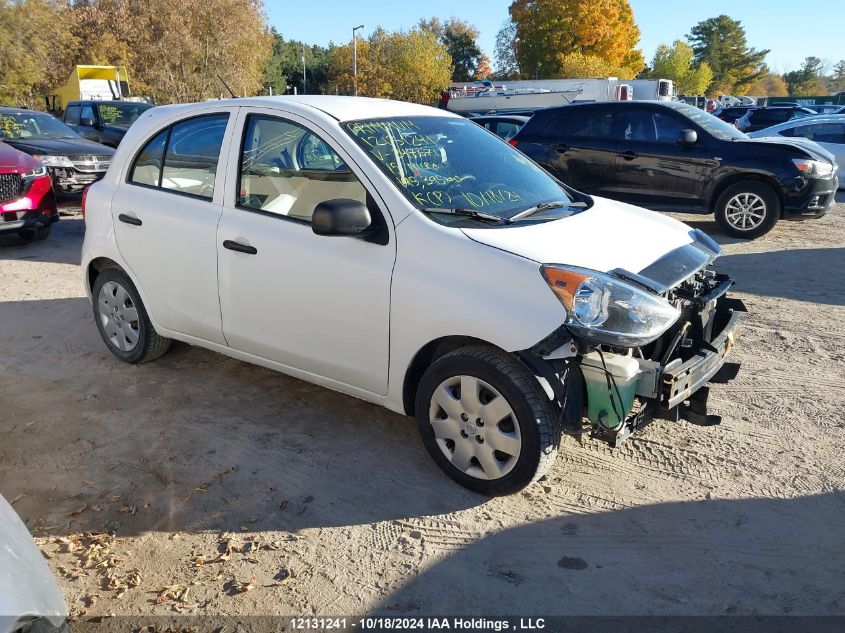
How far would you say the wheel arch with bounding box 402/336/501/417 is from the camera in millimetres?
3363

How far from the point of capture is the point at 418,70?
52.8 meters

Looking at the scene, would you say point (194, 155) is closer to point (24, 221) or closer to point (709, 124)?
point (24, 221)

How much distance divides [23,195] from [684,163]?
28.3ft

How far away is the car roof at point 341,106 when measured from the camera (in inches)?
156

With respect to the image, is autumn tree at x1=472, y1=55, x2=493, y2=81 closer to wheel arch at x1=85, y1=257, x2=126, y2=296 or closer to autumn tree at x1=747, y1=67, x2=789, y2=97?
autumn tree at x1=747, y1=67, x2=789, y2=97

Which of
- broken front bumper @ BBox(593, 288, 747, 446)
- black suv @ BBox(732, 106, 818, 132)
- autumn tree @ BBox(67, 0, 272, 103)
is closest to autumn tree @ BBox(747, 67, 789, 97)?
autumn tree @ BBox(67, 0, 272, 103)

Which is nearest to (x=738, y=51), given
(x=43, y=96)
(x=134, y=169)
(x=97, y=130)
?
(x=43, y=96)

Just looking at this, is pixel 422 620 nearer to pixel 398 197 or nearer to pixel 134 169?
pixel 398 197

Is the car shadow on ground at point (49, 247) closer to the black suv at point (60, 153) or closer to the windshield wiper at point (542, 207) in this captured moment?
the black suv at point (60, 153)

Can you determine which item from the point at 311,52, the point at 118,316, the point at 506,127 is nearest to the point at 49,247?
the point at 118,316

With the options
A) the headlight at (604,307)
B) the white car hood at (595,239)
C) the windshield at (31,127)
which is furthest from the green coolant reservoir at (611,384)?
the windshield at (31,127)

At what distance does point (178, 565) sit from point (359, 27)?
52573 millimetres

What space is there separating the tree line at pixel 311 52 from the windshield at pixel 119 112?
2076 cm

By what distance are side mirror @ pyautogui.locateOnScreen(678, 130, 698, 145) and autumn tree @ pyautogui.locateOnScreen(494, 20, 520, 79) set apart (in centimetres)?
5851
